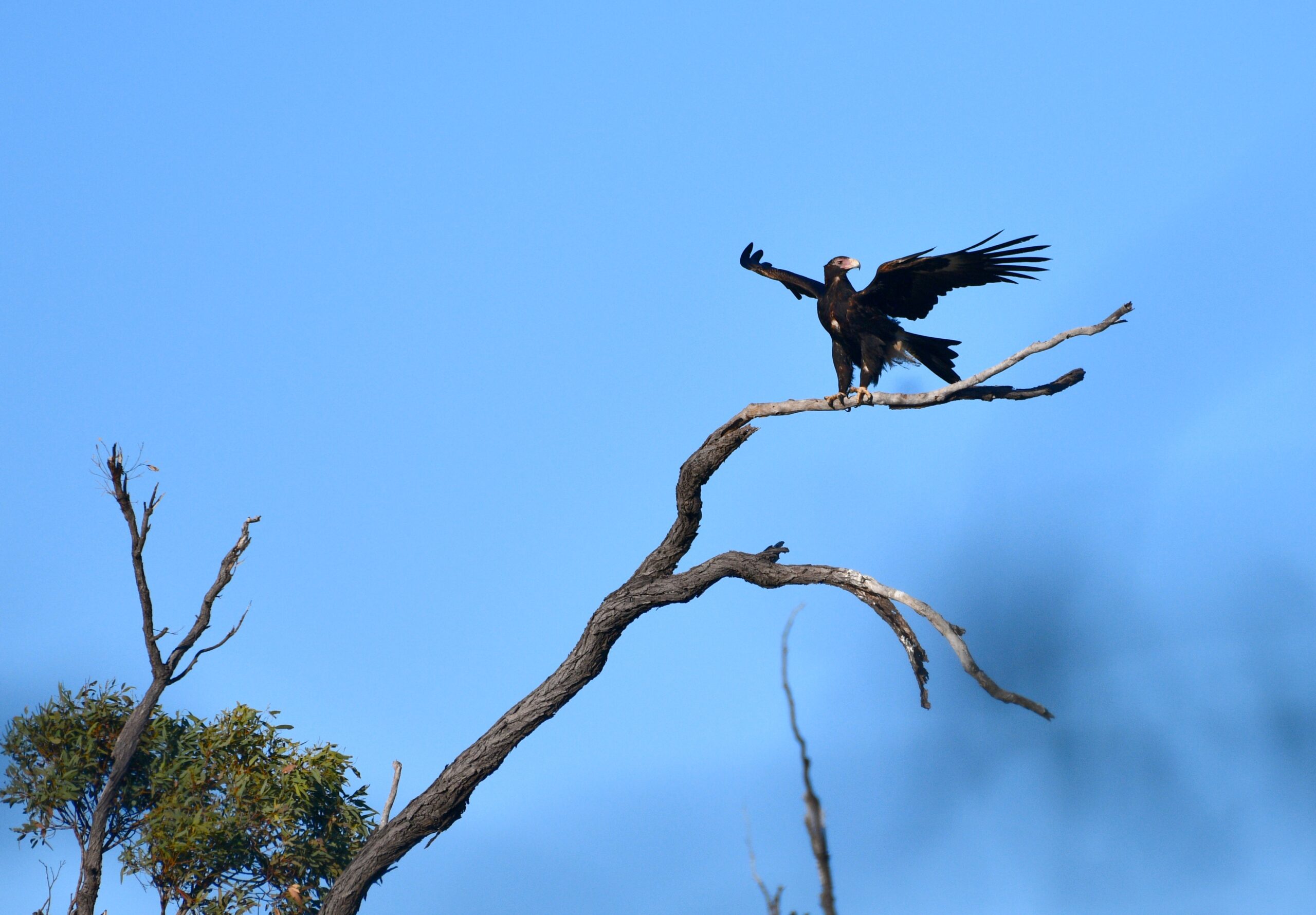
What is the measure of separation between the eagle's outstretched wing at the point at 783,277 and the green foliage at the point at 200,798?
6371mm

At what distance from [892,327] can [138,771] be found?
835cm

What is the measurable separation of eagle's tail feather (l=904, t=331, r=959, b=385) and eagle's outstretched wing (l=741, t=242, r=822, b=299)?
1304 millimetres

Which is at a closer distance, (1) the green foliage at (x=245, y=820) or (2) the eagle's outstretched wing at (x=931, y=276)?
(2) the eagle's outstretched wing at (x=931, y=276)

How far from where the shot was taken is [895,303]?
9.42 m

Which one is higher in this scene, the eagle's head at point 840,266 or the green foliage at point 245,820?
the eagle's head at point 840,266

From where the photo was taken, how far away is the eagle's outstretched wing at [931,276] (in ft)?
28.5

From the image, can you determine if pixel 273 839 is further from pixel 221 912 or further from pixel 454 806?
pixel 454 806

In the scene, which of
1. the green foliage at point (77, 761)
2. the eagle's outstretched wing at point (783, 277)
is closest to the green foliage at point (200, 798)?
the green foliage at point (77, 761)

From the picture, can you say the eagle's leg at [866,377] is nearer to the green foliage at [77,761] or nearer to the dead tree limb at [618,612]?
the dead tree limb at [618,612]

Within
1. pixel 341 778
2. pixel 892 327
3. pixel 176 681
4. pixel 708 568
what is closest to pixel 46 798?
pixel 176 681

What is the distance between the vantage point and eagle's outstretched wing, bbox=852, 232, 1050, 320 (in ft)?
28.5

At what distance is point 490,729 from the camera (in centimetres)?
944

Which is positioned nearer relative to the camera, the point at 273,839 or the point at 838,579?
the point at 838,579

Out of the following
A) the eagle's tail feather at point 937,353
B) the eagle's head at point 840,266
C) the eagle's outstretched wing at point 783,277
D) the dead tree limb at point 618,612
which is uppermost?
the eagle's outstretched wing at point 783,277
